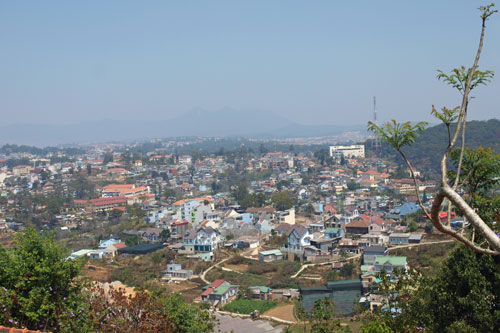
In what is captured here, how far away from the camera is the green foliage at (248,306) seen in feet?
44.6

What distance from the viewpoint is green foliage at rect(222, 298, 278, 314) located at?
13.6 meters

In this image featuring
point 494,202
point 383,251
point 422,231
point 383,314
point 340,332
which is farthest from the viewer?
point 422,231

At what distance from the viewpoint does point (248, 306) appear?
45.4ft

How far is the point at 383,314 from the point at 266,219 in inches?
770

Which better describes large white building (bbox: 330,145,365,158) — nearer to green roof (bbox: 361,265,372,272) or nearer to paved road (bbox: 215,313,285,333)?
green roof (bbox: 361,265,372,272)

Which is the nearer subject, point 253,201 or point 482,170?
point 482,170

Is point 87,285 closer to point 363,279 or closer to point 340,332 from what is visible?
point 340,332

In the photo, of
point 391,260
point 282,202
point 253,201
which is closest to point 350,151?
point 253,201

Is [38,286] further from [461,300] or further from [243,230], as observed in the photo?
[243,230]

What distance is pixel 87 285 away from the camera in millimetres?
5668

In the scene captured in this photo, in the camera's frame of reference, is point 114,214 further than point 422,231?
Yes

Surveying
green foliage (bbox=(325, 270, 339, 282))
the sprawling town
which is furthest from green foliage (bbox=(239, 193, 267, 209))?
green foliage (bbox=(325, 270, 339, 282))

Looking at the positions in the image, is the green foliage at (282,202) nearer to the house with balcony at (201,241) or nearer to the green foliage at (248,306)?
the house with balcony at (201,241)

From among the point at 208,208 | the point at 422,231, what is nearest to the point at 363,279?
the point at 422,231
